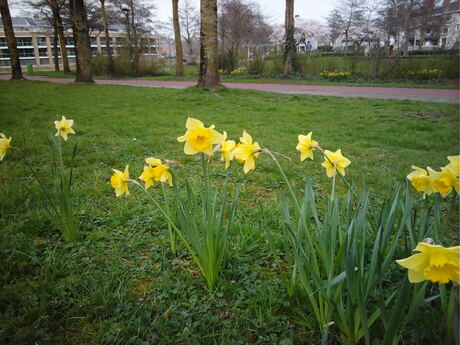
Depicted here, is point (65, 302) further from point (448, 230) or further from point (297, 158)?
point (297, 158)

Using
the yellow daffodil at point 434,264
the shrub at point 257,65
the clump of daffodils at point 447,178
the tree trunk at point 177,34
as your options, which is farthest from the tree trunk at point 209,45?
the yellow daffodil at point 434,264

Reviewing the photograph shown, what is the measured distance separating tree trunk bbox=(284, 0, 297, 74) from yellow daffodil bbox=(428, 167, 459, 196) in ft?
55.1

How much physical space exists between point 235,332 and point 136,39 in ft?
79.8

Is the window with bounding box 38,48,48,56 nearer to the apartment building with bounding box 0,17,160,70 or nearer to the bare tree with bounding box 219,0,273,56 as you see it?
the apartment building with bounding box 0,17,160,70

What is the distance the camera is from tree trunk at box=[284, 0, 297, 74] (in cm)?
1612

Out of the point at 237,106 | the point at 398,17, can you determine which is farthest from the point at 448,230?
the point at 398,17

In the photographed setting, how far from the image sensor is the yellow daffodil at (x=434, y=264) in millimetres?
830

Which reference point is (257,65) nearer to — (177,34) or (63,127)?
(177,34)

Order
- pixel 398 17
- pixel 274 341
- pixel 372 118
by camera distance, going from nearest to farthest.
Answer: pixel 274 341 < pixel 372 118 < pixel 398 17

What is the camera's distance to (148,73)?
22938 mm

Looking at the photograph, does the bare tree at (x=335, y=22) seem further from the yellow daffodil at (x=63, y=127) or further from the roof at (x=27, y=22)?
the yellow daffodil at (x=63, y=127)

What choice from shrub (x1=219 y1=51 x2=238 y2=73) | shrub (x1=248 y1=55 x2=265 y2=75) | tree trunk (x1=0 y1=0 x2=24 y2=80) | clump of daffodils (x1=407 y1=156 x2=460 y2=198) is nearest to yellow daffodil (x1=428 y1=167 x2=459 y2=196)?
clump of daffodils (x1=407 y1=156 x2=460 y2=198)

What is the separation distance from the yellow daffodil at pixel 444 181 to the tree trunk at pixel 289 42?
16796mm

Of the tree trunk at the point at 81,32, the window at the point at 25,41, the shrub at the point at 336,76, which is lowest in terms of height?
the shrub at the point at 336,76
